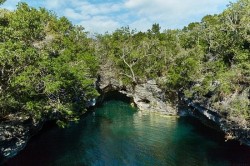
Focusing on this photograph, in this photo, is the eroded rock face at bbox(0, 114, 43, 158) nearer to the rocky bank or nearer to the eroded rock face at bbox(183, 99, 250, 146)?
the rocky bank

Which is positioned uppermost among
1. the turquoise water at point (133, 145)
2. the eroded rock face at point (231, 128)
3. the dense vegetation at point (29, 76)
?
the dense vegetation at point (29, 76)

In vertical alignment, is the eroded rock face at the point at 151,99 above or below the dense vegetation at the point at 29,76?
below

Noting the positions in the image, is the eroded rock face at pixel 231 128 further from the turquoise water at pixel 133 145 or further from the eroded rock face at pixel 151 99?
the eroded rock face at pixel 151 99

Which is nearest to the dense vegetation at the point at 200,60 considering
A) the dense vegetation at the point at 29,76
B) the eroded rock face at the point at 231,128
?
the eroded rock face at the point at 231,128

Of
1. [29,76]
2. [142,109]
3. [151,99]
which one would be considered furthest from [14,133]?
[142,109]

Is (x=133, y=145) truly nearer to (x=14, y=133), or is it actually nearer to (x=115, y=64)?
(x=14, y=133)

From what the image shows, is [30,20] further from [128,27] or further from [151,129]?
[128,27]

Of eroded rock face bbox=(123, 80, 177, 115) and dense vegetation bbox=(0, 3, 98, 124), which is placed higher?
dense vegetation bbox=(0, 3, 98, 124)

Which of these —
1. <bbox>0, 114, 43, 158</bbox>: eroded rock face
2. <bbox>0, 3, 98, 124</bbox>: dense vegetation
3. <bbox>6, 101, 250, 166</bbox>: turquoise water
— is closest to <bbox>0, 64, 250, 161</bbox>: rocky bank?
<bbox>0, 114, 43, 158</bbox>: eroded rock face
